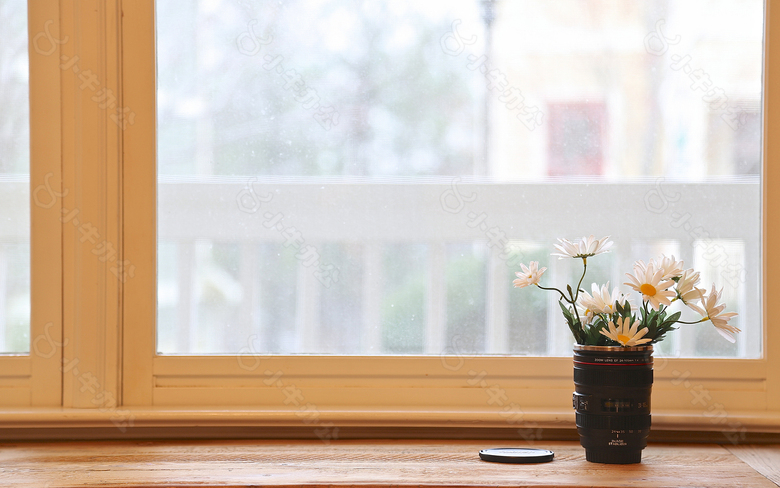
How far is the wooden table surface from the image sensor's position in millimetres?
1006

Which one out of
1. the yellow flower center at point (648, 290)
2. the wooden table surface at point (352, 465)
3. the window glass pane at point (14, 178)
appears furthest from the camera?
the window glass pane at point (14, 178)

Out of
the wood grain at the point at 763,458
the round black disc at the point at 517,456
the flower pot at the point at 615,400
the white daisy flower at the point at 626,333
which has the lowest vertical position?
the wood grain at the point at 763,458

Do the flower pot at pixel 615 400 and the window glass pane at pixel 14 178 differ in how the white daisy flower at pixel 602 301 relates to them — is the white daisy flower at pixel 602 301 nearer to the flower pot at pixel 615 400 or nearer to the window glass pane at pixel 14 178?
the flower pot at pixel 615 400

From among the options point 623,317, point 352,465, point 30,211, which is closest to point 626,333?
point 623,317

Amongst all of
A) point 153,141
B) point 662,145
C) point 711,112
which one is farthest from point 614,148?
point 153,141

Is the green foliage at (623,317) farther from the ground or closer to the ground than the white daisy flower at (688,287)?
closer to the ground

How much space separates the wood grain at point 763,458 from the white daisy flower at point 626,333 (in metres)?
0.29

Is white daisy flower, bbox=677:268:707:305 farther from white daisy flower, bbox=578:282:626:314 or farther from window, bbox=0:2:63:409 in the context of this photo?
window, bbox=0:2:63:409

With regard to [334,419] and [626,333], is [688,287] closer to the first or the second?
[626,333]

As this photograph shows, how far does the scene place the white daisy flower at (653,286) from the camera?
1104 millimetres

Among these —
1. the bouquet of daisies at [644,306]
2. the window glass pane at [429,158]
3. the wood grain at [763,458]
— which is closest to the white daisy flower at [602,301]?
the bouquet of daisies at [644,306]

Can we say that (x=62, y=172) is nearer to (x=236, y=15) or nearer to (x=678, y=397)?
(x=236, y=15)

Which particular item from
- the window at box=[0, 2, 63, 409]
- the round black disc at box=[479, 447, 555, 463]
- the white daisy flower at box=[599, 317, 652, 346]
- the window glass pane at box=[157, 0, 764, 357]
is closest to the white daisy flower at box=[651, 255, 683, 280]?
the white daisy flower at box=[599, 317, 652, 346]

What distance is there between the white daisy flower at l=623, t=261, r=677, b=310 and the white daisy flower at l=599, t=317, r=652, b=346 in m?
0.05
